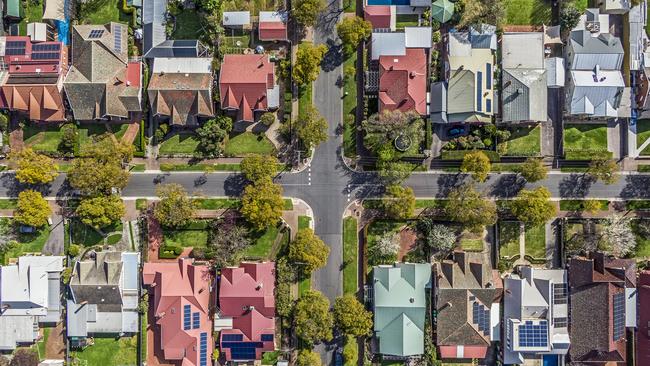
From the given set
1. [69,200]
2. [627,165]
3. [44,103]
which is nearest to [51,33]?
[44,103]

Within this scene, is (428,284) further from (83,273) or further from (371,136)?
(83,273)

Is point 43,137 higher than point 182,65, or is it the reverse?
point 182,65

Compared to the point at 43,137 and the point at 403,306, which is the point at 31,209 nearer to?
the point at 43,137

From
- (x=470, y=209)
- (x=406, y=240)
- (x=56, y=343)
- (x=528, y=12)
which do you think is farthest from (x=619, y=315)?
(x=56, y=343)

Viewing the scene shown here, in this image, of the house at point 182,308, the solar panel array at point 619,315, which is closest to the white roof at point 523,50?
the solar panel array at point 619,315

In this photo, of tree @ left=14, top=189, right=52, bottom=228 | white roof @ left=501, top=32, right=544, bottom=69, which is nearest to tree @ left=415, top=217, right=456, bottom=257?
white roof @ left=501, top=32, right=544, bottom=69

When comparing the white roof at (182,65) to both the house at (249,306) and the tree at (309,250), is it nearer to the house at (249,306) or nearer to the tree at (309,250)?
the tree at (309,250)

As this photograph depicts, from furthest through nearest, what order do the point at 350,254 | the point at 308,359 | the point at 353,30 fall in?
the point at 350,254, the point at 308,359, the point at 353,30
